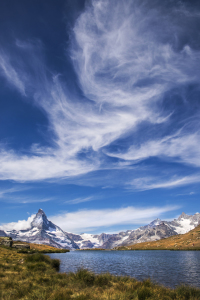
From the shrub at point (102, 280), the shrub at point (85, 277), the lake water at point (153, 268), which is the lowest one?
the lake water at point (153, 268)

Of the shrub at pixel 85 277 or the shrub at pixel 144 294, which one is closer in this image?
the shrub at pixel 144 294

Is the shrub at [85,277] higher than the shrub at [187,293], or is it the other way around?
the shrub at [85,277]

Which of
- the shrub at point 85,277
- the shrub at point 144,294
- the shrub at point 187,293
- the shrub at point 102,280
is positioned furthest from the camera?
the shrub at point 85,277

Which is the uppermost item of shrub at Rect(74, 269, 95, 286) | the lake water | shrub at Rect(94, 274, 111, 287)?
shrub at Rect(74, 269, 95, 286)

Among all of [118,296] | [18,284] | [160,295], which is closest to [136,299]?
[118,296]

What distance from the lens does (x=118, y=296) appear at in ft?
42.1

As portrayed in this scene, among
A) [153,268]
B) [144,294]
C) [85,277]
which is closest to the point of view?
[144,294]

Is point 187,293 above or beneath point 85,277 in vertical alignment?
beneath

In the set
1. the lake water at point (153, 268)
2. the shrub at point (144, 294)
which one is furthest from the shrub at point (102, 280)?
the shrub at point (144, 294)

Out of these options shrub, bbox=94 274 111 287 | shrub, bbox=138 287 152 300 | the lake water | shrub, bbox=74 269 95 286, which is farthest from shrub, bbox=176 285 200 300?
shrub, bbox=74 269 95 286

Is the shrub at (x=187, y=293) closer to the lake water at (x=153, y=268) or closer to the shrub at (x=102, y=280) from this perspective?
the shrub at (x=102, y=280)

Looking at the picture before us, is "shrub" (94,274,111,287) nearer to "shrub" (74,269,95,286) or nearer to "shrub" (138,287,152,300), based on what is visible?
"shrub" (74,269,95,286)

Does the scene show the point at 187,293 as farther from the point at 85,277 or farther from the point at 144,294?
the point at 85,277

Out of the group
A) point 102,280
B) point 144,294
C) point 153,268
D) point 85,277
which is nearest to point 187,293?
point 144,294
